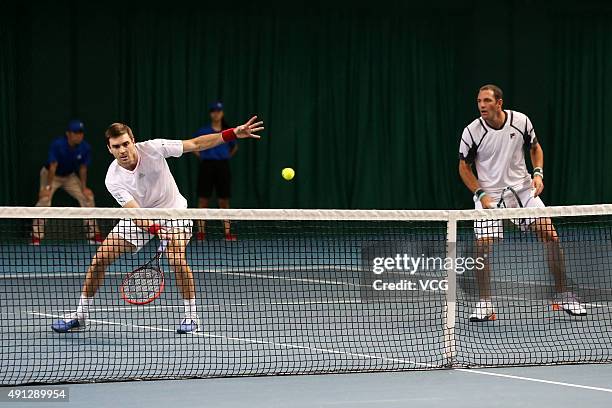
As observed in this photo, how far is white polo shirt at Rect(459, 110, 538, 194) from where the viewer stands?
23.4 ft

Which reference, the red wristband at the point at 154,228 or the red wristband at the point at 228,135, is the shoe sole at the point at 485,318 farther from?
the red wristband at the point at 154,228

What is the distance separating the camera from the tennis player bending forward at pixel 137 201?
20.8 feet

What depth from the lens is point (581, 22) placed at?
598 inches

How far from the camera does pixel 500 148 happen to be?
23.5 ft

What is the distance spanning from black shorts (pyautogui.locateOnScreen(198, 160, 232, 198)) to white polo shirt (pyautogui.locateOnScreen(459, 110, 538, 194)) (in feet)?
20.8

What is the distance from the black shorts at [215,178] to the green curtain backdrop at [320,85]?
70 cm

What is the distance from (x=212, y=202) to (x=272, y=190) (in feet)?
2.50

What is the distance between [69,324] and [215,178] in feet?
23.0

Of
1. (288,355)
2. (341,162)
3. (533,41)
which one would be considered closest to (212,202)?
(341,162)

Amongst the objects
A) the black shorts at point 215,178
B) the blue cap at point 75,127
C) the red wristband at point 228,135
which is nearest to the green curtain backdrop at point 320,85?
the black shorts at point 215,178

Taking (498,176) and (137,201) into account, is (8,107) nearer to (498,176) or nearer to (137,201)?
(137,201)

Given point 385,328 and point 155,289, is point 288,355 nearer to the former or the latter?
point 385,328

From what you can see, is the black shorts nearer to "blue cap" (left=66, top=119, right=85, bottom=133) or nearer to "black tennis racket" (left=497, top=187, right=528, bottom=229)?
"blue cap" (left=66, top=119, right=85, bottom=133)

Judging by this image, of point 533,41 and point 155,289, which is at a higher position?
point 533,41
